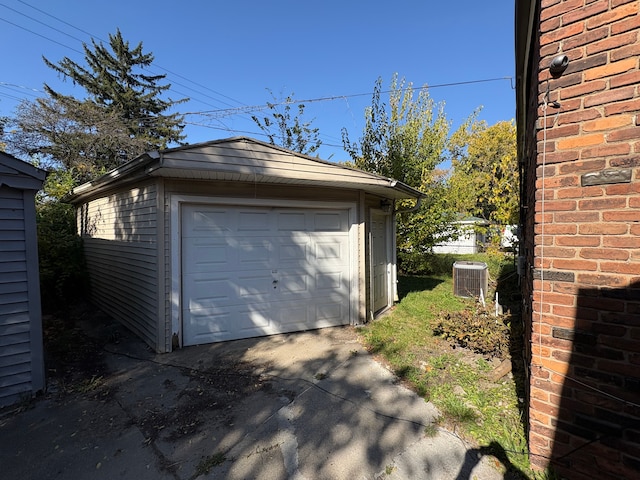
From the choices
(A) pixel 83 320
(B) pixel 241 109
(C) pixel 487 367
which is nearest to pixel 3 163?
(A) pixel 83 320

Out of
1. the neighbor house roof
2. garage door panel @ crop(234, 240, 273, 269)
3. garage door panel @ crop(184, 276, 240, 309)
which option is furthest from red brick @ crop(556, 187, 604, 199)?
the neighbor house roof

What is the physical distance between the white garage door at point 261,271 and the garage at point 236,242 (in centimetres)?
Answer: 2

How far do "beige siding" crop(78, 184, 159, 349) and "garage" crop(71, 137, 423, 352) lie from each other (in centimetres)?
2

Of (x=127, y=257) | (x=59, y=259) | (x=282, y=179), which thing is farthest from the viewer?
(x=59, y=259)

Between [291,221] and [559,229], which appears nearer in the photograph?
[559,229]

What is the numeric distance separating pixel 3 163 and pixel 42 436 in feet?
8.51

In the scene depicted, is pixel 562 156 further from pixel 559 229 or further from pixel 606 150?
pixel 559 229

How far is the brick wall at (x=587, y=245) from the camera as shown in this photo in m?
1.74

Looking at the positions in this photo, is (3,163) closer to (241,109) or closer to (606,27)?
(606,27)

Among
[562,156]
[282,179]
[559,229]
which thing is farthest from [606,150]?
[282,179]

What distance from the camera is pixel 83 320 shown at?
639cm

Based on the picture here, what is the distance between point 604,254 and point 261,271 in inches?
163

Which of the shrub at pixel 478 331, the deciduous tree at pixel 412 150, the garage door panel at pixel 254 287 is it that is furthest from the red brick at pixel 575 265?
the deciduous tree at pixel 412 150

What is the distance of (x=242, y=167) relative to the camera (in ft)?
14.1
